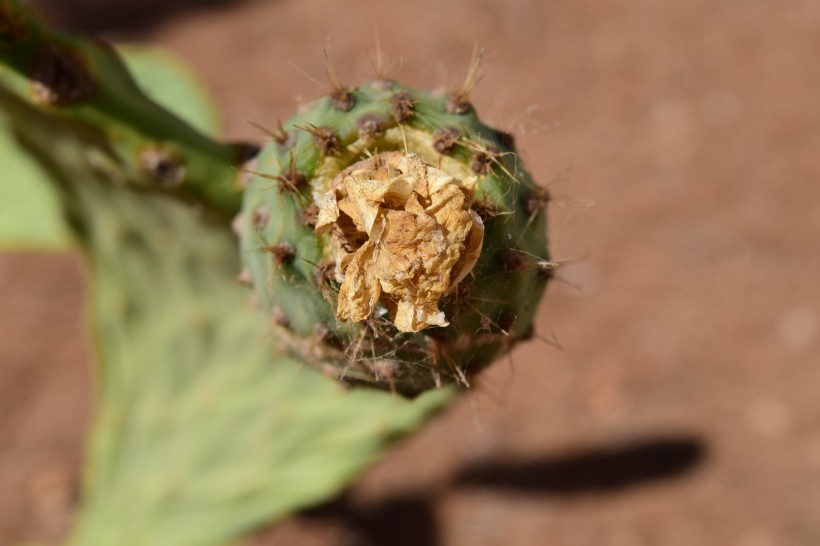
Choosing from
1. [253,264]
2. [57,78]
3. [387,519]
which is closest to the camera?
[253,264]

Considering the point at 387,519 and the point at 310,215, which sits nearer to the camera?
the point at 310,215

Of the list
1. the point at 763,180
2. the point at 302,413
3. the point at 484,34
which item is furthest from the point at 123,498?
the point at 484,34

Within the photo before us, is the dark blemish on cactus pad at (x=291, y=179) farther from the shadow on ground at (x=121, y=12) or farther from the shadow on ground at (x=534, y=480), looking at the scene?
the shadow on ground at (x=121, y=12)

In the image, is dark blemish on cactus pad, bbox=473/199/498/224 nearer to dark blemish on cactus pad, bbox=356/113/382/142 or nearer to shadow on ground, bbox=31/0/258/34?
dark blemish on cactus pad, bbox=356/113/382/142

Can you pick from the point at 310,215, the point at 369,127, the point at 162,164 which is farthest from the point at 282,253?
the point at 162,164

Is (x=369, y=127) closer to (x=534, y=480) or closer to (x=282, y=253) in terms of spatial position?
(x=282, y=253)

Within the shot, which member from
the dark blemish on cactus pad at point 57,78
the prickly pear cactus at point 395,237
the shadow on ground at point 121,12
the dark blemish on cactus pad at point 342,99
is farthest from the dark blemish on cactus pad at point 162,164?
the shadow on ground at point 121,12
